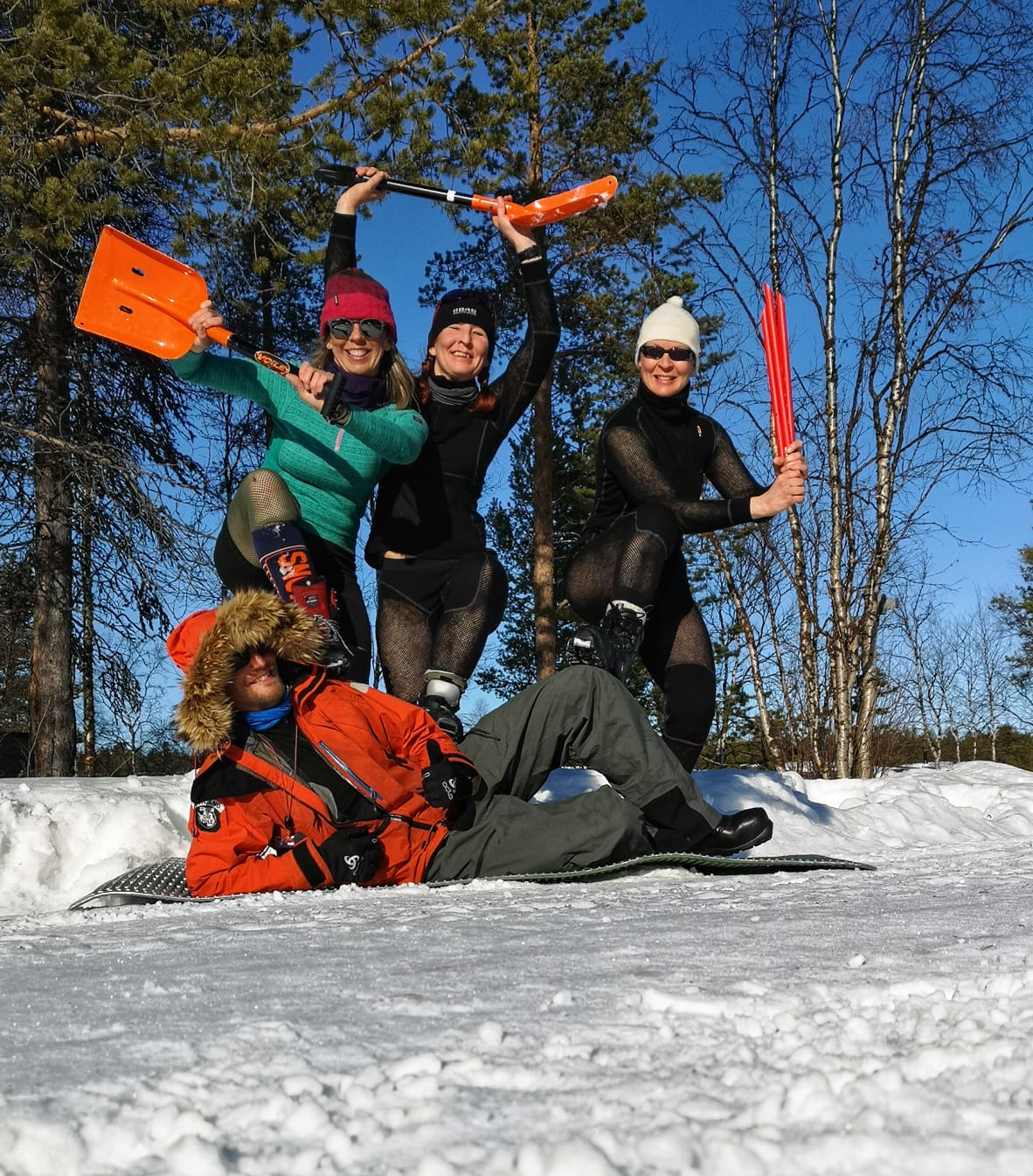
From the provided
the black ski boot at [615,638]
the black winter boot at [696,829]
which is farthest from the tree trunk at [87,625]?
the black winter boot at [696,829]

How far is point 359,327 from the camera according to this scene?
12.7 ft

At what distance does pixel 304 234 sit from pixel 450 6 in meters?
2.04

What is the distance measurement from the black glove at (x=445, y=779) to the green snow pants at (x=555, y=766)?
105 millimetres

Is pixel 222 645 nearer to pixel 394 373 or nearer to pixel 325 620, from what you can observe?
pixel 325 620

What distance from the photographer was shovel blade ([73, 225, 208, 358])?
13.7 ft

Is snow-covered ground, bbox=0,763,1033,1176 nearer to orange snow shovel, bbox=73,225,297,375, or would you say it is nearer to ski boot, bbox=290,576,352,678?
ski boot, bbox=290,576,352,678

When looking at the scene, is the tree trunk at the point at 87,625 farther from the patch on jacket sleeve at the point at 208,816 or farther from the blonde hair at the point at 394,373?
the patch on jacket sleeve at the point at 208,816

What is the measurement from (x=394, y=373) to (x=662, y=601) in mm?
1325

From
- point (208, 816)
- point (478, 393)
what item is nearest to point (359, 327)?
point (478, 393)

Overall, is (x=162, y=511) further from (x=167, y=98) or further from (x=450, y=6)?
(x=450, y=6)

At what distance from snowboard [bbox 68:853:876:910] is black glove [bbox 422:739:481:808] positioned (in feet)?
0.75

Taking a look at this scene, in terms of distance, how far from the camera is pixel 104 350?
32.4 feet

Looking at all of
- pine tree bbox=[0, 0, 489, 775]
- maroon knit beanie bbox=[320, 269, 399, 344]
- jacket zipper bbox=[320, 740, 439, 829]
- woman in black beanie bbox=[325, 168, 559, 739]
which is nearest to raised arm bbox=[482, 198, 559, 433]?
woman in black beanie bbox=[325, 168, 559, 739]

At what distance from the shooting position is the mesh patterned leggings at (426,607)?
393 centimetres
